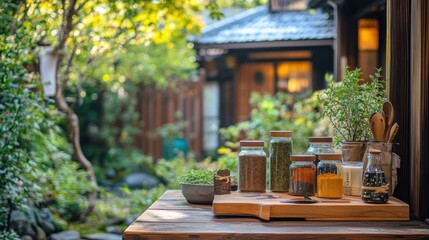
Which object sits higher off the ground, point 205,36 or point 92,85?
point 205,36

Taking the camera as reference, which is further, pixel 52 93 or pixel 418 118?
pixel 52 93

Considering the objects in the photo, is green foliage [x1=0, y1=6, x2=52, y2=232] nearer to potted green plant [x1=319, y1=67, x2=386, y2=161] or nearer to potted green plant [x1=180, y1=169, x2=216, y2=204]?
potted green plant [x1=180, y1=169, x2=216, y2=204]

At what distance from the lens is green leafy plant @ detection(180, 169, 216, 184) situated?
319cm

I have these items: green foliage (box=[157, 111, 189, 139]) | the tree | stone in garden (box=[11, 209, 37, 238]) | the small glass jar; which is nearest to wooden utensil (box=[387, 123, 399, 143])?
the small glass jar

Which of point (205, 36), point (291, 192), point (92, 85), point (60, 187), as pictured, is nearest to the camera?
point (291, 192)

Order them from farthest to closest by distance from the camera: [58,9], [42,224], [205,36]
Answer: [205,36] < [42,224] < [58,9]

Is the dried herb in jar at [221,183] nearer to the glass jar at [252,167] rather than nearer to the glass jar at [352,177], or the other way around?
the glass jar at [252,167]

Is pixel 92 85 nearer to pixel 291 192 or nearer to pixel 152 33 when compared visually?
pixel 152 33

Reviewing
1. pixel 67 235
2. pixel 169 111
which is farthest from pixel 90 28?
pixel 169 111

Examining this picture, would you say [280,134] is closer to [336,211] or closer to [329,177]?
[329,177]

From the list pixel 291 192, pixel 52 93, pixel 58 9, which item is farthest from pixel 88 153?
pixel 291 192

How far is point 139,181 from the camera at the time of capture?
11.1 meters

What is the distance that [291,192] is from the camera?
3000mm

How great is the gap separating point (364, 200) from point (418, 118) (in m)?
0.45
